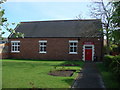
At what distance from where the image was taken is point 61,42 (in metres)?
32.5

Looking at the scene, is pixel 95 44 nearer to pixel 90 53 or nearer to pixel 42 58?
pixel 90 53

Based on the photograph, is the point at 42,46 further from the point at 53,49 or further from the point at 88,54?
the point at 88,54

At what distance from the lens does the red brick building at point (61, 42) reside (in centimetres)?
3145

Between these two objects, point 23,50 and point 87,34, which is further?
point 23,50

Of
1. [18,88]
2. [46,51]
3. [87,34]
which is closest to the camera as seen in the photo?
[18,88]

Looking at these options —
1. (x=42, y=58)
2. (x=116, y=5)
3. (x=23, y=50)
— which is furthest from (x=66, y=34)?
(x=116, y=5)

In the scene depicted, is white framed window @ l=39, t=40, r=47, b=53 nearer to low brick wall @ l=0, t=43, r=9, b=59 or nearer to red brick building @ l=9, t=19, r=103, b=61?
red brick building @ l=9, t=19, r=103, b=61

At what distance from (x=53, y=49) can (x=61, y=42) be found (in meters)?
1.83

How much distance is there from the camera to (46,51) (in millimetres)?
33344

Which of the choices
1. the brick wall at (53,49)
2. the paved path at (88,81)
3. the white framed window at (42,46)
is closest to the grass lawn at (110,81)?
the paved path at (88,81)

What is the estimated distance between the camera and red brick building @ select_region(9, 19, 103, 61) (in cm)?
3145

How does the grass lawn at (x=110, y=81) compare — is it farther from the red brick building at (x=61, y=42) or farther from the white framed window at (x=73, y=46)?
the white framed window at (x=73, y=46)

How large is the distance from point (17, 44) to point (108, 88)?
26.6 m

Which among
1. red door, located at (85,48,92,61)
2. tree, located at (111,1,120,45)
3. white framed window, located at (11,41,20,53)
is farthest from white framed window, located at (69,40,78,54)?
tree, located at (111,1,120,45)
